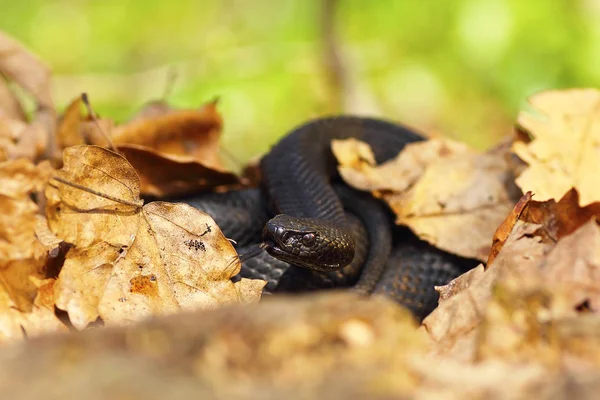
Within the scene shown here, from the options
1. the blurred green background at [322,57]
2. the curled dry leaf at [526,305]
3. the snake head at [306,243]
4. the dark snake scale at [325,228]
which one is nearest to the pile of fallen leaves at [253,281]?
the curled dry leaf at [526,305]

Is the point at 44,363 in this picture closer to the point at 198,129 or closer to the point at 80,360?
the point at 80,360

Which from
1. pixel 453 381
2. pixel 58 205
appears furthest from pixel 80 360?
pixel 58 205

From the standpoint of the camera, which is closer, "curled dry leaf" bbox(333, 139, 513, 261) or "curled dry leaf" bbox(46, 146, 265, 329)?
"curled dry leaf" bbox(46, 146, 265, 329)

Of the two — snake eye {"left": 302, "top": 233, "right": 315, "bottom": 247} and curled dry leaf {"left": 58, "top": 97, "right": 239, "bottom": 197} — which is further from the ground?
curled dry leaf {"left": 58, "top": 97, "right": 239, "bottom": 197}

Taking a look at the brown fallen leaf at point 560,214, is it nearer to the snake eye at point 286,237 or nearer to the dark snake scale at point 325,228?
the dark snake scale at point 325,228

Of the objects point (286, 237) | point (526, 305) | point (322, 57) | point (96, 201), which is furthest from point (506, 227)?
point (322, 57)

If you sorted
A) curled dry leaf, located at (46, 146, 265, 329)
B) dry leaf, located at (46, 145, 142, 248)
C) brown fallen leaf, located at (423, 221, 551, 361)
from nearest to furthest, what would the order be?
1. brown fallen leaf, located at (423, 221, 551, 361)
2. curled dry leaf, located at (46, 146, 265, 329)
3. dry leaf, located at (46, 145, 142, 248)

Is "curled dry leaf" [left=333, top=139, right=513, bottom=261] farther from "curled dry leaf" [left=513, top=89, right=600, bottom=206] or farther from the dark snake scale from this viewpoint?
"curled dry leaf" [left=513, top=89, right=600, bottom=206]

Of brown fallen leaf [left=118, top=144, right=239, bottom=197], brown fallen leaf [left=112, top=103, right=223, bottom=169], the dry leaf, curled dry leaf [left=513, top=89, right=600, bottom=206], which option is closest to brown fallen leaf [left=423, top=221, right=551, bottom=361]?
curled dry leaf [left=513, top=89, right=600, bottom=206]
